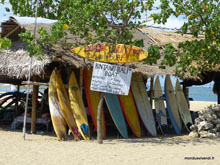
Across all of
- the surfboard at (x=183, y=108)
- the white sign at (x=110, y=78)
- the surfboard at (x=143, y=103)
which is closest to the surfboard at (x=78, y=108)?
the white sign at (x=110, y=78)

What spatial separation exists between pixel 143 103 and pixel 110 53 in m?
2.16

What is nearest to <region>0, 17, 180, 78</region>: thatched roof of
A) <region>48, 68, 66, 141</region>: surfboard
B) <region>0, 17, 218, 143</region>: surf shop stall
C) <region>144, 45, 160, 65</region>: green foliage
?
<region>0, 17, 218, 143</region>: surf shop stall

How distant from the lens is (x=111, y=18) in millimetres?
7723

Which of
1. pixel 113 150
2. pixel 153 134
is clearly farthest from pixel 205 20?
pixel 113 150

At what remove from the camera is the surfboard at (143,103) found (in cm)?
898

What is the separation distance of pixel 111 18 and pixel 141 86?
7.91 feet

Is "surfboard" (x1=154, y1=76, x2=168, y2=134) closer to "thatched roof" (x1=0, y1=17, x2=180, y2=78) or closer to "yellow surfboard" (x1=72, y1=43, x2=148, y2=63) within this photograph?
"thatched roof" (x1=0, y1=17, x2=180, y2=78)

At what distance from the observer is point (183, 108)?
991 cm

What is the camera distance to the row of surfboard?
8125 millimetres

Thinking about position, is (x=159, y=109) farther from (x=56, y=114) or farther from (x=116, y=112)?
(x=56, y=114)

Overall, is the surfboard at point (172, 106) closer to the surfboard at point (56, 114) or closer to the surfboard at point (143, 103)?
the surfboard at point (143, 103)

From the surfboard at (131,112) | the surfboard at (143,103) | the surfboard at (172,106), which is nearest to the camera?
the surfboard at (131,112)

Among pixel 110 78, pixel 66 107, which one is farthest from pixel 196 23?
pixel 66 107

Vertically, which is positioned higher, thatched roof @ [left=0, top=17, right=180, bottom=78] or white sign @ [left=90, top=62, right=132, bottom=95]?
thatched roof @ [left=0, top=17, right=180, bottom=78]
